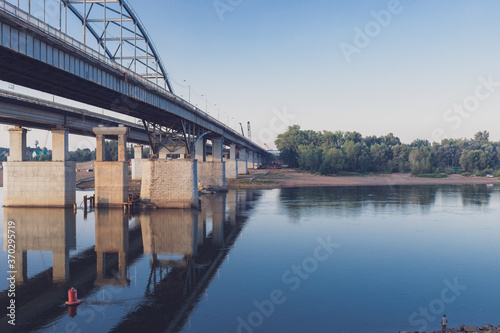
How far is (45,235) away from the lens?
35750 mm

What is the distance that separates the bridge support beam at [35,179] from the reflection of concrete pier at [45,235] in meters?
1.59

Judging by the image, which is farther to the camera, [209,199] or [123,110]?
[209,199]

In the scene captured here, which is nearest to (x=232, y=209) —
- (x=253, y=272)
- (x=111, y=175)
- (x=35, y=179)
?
(x=111, y=175)

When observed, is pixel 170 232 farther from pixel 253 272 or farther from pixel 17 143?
pixel 17 143

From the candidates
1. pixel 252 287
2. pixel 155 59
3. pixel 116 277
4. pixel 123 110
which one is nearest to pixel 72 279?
pixel 116 277

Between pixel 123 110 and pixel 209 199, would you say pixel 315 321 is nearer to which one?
pixel 123 110

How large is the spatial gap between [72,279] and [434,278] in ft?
77.7

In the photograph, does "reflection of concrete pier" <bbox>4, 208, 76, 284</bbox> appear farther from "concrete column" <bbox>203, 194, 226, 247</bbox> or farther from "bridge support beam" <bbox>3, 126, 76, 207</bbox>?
"concrete column" <bbox>203, 194, 226, 247</bbox>

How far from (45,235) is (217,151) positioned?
4986 centimetres

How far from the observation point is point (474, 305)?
19.2 metres

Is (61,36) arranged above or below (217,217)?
above

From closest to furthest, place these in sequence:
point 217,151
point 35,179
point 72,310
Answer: point 72,310 < point 35,179 < point 217,151

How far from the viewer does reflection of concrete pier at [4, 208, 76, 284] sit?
25.8 metres

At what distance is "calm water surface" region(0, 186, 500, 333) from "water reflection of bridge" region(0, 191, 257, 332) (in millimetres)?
112
